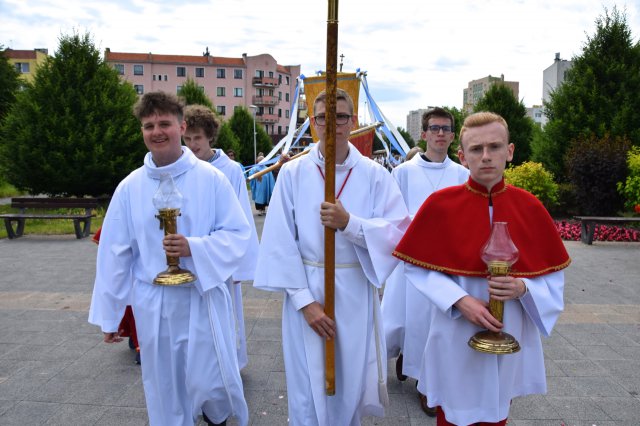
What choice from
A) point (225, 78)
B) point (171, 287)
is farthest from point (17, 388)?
point (225, 78)

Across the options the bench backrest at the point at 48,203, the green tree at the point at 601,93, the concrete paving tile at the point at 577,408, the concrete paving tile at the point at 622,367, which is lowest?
the concrete paving tile at the point at 577,408

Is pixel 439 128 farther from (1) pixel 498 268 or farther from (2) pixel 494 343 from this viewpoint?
(2) pixel 494 343

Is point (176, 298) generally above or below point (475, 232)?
below

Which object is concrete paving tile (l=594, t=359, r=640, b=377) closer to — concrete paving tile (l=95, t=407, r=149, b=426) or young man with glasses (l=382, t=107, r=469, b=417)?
young man with glasses (l=382, t=107, r=469, b=417)

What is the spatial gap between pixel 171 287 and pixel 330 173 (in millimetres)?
1123

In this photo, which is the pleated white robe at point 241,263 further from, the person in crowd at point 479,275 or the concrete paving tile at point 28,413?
the concrete paving tile at point 28,413

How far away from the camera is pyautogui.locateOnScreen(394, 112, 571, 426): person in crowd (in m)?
2.44

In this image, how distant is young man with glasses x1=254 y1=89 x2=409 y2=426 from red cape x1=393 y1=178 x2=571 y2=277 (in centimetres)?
30

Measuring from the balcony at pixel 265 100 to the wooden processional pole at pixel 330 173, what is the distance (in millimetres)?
74445

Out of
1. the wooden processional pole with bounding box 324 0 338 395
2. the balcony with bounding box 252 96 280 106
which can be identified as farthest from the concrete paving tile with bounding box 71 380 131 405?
the balcony with bounding box 252 96 280 106

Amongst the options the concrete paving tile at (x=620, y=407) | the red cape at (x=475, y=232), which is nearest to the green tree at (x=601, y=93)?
the concrete paving tile at (x=620, y=407)

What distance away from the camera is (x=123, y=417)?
11.9ft

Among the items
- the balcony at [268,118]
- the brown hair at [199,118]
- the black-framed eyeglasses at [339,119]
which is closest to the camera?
the black-framed eyeglasses at [339,119]

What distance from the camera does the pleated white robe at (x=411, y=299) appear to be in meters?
3.68
